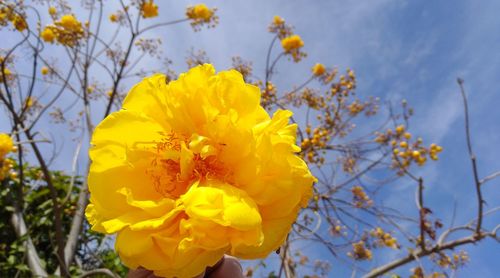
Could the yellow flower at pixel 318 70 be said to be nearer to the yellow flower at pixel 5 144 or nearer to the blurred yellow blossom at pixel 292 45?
the blurred yellow blossom at pixel 292 45

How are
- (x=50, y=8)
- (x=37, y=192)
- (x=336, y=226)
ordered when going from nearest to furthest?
(x=336, y=226) < (x=50, y=8) < (x=37, y=192)

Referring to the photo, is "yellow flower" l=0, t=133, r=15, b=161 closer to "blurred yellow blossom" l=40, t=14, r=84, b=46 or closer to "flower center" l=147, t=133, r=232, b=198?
"blurred yellow blossom" l=40, t=14, r=84, b=46

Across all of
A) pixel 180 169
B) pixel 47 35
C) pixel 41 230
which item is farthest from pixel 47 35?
pixel 180 169

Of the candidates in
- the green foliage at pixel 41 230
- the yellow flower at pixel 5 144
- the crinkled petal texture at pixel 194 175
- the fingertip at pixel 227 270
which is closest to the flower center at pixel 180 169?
the crinkled petal texture at pixel 194 175

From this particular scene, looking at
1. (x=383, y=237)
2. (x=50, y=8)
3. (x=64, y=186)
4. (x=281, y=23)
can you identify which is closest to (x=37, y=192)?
(x=64, y=186)

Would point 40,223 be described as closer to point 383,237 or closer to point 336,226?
point 336,226

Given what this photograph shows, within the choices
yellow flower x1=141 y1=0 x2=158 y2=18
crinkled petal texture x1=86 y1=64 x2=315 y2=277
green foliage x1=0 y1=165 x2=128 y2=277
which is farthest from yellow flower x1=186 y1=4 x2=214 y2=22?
crinkled petal texture x1=86 y1=64 x2=315 y2=277
